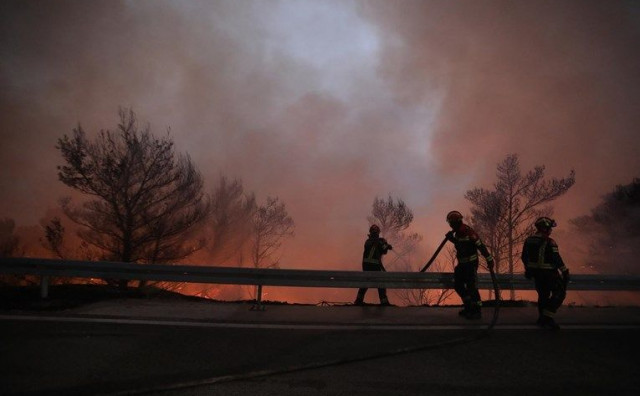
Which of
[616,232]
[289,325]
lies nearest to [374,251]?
[289,325]

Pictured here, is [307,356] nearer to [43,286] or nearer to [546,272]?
[546,272]

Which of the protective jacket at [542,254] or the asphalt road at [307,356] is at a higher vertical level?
the protective jacket at [542,254]

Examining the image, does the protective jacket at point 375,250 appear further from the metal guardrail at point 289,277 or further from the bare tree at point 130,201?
the bare tree at point 130,201

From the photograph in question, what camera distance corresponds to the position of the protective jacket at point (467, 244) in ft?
21.3

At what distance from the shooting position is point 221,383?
3469 millimetres

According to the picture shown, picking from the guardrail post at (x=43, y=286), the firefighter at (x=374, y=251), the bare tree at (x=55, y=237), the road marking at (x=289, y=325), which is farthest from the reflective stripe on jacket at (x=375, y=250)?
the bare tree at (x=55, y=237)

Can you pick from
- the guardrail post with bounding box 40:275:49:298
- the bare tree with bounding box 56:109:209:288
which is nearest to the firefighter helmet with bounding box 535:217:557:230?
the guardrail post with bounding box 40:275:49:298

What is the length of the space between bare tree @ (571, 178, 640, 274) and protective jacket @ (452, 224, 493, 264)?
1115 inches

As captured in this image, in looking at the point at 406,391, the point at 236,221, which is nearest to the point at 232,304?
the point at 406,391

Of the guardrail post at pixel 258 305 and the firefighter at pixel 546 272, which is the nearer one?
the firefighter at pixel 546 272

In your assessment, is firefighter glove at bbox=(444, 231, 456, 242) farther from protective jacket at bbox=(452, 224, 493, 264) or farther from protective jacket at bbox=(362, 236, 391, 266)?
protective jacket at bbox=(362, 236, 391, 266)

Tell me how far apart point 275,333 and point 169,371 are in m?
1.63

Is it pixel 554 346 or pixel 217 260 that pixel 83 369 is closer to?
pixel 554 346

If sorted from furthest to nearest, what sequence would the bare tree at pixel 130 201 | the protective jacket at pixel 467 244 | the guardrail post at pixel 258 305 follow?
the bare tree at pixel 130 201 → the guardrail post at pixel 258 305 → the protective jacket at pixel 467 244
